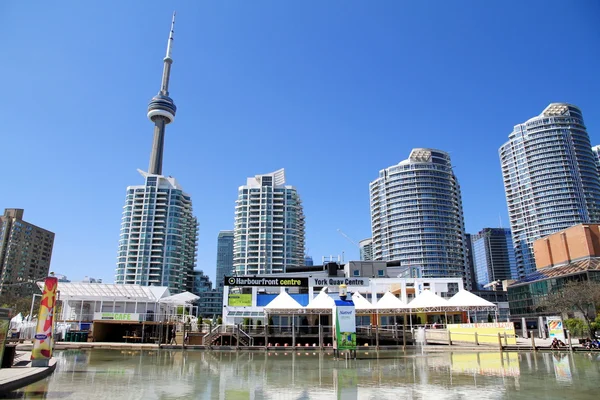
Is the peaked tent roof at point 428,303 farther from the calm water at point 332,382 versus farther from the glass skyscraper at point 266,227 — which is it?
the glass skyscraper at point 266,227

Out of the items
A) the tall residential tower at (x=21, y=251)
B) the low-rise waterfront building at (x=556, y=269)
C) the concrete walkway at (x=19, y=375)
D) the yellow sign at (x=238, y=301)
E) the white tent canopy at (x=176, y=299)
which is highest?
the tall residential tower at (x=21, y=251)

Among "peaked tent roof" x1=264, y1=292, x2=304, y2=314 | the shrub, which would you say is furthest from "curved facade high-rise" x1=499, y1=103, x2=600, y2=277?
"peaked tent roof" x1=264, y1=292, x2=304, y2=314

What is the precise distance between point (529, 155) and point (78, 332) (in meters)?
165

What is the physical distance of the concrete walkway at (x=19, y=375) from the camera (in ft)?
45.4

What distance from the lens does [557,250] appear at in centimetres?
9194

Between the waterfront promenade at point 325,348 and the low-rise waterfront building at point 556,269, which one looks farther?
the low-rise waterfront building at point 556,269

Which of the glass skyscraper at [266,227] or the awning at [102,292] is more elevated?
the glass skyscraper at [266,227]

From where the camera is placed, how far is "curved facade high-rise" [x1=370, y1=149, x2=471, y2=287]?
471 feet

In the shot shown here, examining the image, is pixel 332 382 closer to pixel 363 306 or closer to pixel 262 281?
pixel 363 306

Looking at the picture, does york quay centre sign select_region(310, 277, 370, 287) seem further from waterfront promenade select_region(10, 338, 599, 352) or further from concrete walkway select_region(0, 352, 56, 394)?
concrete walkway select_region(0, 352, 56, 394)

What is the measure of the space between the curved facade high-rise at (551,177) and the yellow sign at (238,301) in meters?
141

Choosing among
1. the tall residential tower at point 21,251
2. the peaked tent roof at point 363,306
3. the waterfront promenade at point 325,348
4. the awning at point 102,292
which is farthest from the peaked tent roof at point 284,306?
the tall residential tower at point 21,251

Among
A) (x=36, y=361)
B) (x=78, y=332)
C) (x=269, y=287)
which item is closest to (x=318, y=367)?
(x=36, y=361)

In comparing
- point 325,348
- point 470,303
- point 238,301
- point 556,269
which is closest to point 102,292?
point 238,301
